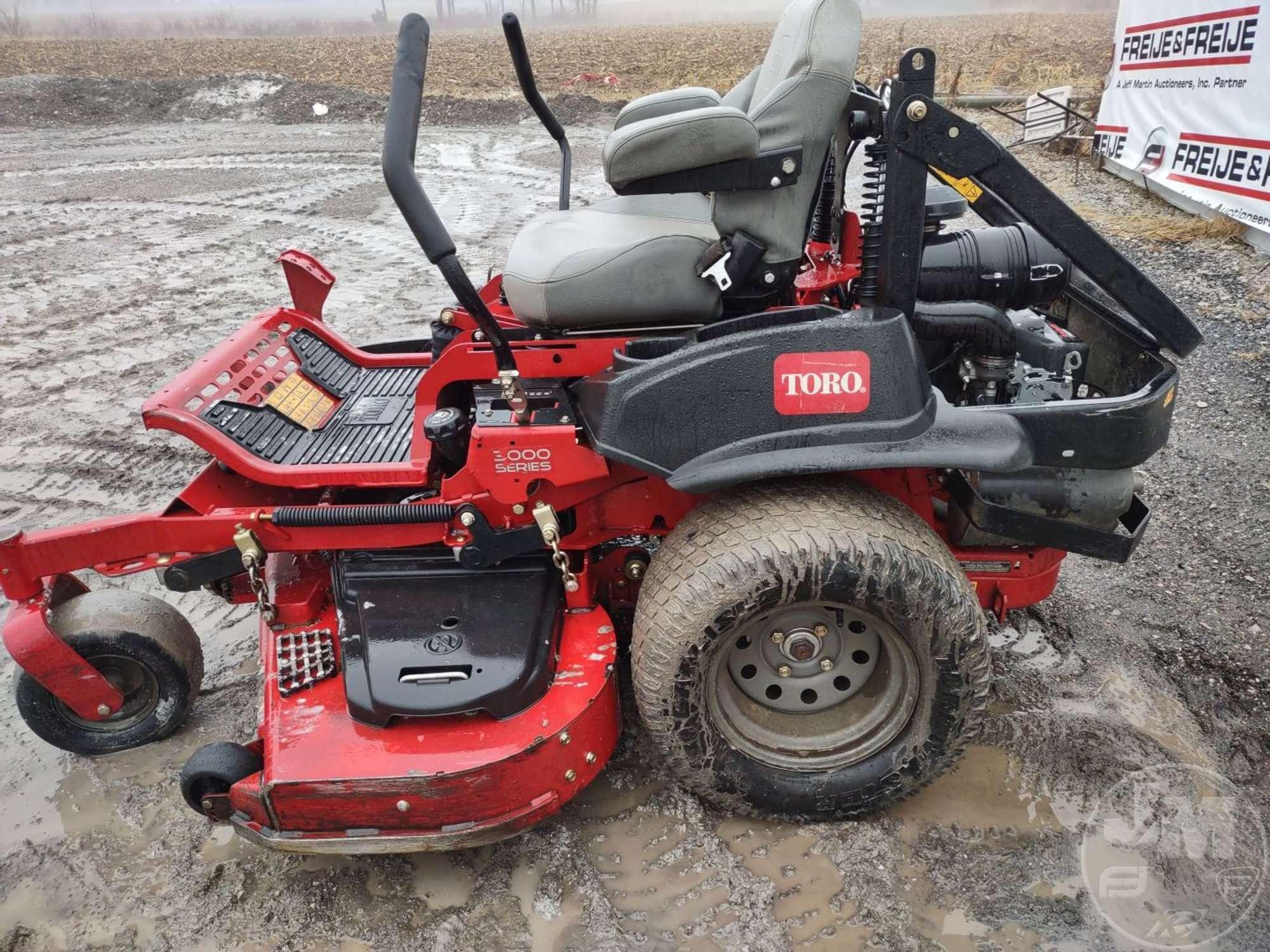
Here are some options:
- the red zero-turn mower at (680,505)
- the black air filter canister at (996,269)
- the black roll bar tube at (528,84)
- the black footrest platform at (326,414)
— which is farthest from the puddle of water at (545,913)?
the black roll bar tube at (528,84)

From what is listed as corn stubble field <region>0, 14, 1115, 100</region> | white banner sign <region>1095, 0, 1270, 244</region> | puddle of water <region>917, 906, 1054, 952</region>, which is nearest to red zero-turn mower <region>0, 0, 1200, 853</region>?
puddle of water <region>917, 906, 1054, 952</region>

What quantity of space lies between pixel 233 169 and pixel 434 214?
9465 mm

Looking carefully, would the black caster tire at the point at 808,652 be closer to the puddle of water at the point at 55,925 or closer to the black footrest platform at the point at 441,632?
the black footrest platform at the point at 441,632

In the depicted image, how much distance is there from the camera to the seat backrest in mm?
2023

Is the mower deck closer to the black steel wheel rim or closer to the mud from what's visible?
the black steel wheel rim

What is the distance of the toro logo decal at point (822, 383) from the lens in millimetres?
1900

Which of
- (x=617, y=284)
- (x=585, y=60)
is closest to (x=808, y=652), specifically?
(x=617, y=284)

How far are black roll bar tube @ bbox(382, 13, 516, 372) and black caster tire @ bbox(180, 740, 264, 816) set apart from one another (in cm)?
122

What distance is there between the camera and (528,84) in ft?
9.80

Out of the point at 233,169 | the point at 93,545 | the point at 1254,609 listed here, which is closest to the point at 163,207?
the point at 233,169

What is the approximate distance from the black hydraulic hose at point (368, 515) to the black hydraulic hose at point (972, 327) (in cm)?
142

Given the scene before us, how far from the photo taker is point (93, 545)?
2338 millimetres

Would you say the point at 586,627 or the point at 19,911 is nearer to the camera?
the point at 19,911

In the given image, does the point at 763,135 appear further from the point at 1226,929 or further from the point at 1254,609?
the point at 1254,609
